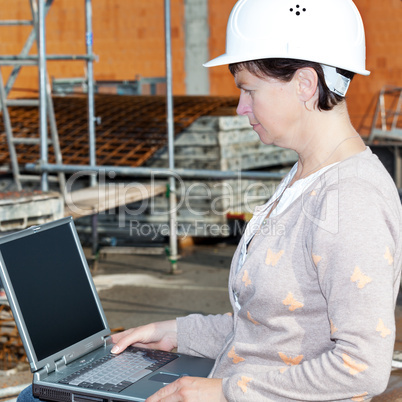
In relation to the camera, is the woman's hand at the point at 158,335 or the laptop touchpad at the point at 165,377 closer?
the laptop touchpad at the point at 165,377

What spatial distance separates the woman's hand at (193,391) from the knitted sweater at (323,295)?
3cm

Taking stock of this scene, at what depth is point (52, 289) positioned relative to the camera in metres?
1.83

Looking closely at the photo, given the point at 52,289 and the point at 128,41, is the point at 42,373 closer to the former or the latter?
the point at 52,289

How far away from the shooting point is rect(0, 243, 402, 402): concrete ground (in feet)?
16.4

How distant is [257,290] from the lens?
1526 mm

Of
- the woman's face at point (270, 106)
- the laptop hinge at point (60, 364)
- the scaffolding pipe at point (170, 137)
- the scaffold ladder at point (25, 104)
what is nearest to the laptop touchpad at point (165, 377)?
the laptop hinge at point (60, 364)

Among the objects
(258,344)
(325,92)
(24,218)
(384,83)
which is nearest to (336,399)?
(258,344)

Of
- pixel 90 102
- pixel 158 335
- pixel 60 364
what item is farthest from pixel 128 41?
pixel 60 364

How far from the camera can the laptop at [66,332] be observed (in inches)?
66.6

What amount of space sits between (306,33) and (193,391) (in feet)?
2.56

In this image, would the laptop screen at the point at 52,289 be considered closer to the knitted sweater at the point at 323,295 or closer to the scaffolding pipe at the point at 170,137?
the knitted sweater at the point at 323,295

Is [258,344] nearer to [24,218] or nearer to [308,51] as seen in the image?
[308,51]

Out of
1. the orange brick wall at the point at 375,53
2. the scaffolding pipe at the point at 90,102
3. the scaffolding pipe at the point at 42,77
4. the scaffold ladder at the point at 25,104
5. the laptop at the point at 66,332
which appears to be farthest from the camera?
the orange brick wall at the point at 375,53

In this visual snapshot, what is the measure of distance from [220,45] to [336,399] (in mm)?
9295
